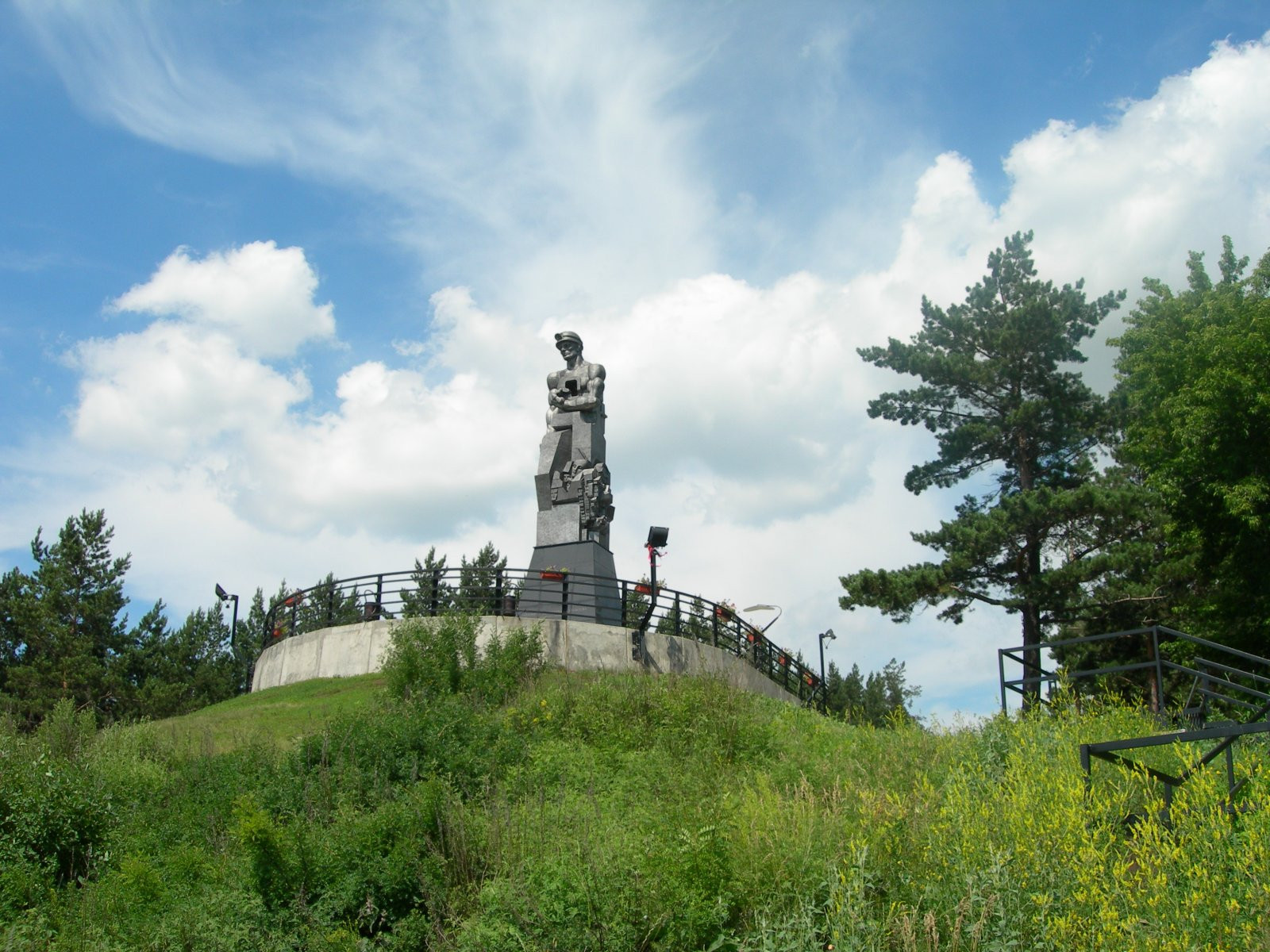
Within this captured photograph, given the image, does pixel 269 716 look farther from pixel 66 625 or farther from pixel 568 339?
pixel 66 625

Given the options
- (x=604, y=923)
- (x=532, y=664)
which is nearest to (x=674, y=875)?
(x=604, y=923)

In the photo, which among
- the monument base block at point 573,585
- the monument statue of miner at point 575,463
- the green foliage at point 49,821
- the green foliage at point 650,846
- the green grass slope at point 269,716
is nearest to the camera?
the green foliage at point 650,846

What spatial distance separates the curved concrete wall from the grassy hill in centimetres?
578

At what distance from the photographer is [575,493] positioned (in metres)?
25.0

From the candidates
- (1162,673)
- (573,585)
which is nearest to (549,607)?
(573,585)

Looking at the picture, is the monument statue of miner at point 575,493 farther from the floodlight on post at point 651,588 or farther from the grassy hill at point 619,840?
the grassy hill at point 619,840

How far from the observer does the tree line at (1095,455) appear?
78.9ft

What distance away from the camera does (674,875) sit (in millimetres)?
8430

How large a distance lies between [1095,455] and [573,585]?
1501cm

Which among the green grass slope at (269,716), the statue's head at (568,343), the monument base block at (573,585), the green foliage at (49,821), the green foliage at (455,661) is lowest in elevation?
the green foliage at (49,821)

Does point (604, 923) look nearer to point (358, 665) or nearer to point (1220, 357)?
point (358, 665)

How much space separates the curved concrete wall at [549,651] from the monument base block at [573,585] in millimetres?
572

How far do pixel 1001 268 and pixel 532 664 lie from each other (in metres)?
18.8

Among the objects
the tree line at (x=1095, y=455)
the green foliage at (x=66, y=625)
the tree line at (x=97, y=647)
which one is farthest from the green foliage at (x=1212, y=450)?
the green foliage at (x=66, y=625)
